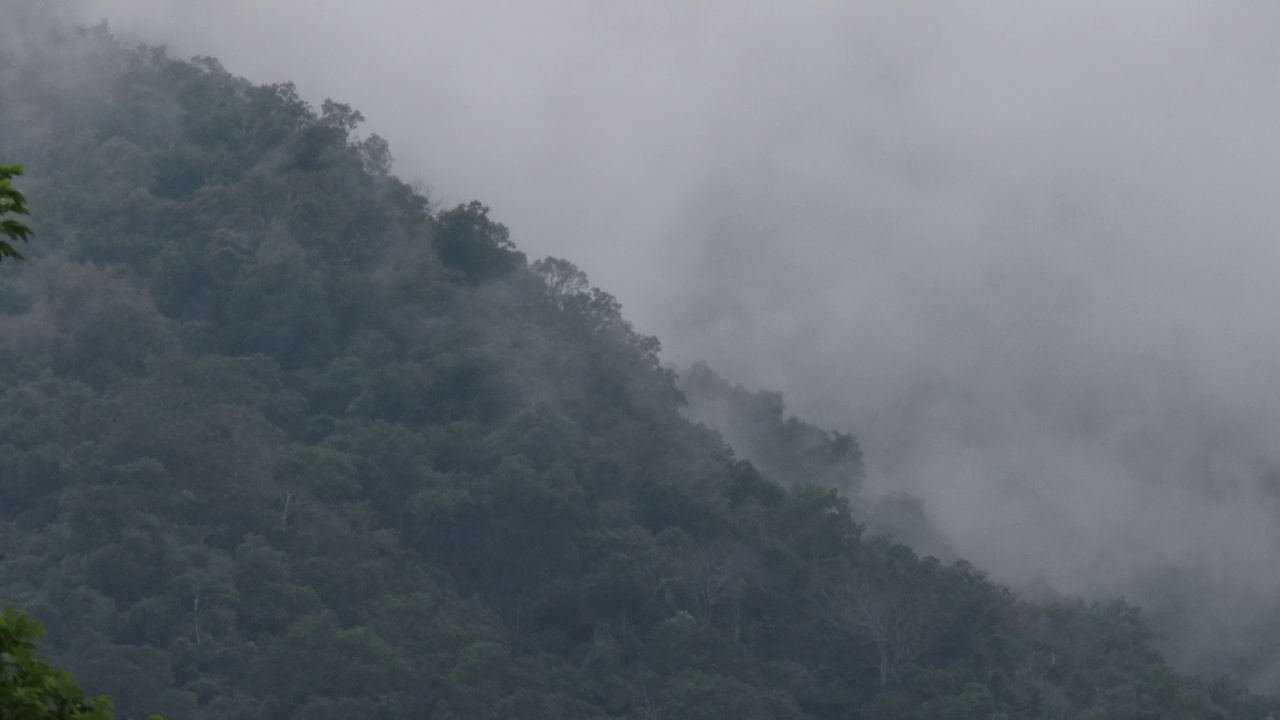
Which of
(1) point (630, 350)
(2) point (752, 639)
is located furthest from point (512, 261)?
(2) point (752, 639)

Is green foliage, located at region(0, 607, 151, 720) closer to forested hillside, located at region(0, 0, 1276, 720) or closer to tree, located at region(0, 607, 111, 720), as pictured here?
tree, located at region(0, 607, 111, 720)

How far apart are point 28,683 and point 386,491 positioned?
36.0 metres

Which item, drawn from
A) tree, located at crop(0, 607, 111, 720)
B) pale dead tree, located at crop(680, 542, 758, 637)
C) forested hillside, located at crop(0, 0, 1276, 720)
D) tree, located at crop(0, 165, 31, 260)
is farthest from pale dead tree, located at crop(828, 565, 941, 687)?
tree, located at crop(0, 165, 31, 260)

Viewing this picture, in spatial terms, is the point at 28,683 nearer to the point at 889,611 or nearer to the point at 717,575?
the point at 889,611

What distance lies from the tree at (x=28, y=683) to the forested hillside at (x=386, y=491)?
26.4 metres

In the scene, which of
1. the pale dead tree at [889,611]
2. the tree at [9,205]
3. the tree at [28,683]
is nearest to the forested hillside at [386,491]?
the pale dead tree at [889,611]

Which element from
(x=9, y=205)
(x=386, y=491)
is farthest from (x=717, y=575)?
(x=9, y=205)

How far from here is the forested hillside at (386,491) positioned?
38.6m

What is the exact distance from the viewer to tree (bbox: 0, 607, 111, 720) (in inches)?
356

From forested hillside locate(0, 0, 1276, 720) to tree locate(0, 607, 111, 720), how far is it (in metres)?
26.4

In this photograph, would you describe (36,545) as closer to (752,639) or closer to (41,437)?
(41,437)

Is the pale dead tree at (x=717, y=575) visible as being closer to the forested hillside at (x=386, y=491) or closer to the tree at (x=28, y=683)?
the forested hillside at (x=386, y=491)

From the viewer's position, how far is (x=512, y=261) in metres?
53.5

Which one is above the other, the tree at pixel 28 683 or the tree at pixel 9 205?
the tree at pixel 9 205
